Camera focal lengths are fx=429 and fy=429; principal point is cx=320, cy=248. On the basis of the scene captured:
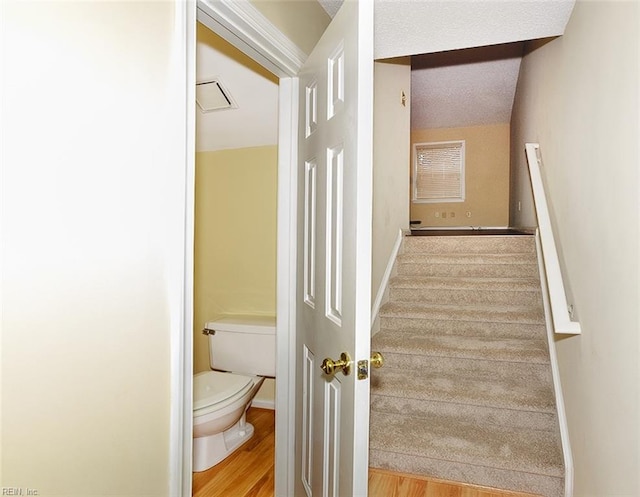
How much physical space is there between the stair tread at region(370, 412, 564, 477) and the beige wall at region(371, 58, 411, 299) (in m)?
0.98

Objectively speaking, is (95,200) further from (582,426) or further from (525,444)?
(525,444)

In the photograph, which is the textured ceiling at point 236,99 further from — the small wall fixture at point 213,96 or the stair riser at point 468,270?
the stair riser at point 468,270

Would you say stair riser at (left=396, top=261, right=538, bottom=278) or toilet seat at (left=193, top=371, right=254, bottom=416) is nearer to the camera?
toilet seat at (left=193, top=371, right=254, bottom=416)

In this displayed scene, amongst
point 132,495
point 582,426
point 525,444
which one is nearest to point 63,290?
point 132,495

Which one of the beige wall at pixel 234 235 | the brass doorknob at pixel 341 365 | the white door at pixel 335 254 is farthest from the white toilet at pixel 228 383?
the brass doorknob at pixel 341 365

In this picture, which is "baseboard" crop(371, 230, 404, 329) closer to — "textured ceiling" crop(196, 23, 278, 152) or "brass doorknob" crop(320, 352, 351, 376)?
"textured ceiling" crop(196, 23, 278, 152)

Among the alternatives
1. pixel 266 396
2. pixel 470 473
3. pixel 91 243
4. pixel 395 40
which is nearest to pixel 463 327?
pixel 470 473

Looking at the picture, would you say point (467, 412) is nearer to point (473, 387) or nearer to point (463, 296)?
point (473, 387)

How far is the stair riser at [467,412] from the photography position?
221 cm

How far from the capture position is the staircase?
2.06 meters

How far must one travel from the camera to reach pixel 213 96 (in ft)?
8.19

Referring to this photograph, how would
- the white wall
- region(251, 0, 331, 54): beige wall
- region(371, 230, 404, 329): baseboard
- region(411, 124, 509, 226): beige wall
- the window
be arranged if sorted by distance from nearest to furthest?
the white wall < region(251, 0, 331, 54): beige wall < region(371, 230, 404, 329): baseboard < region(411, 124, 509, 226): beige wall < the window

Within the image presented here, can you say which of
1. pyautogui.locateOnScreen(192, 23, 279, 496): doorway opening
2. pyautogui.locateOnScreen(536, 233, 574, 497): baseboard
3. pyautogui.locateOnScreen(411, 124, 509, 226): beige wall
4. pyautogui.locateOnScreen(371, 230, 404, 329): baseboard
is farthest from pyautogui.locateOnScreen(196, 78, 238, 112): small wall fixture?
pyautogui.locateOnScreen(411, 124, 509, 226): beige wall

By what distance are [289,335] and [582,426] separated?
123 centimetres
